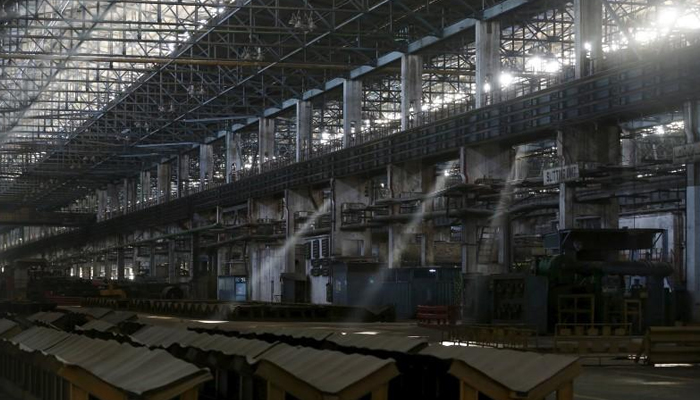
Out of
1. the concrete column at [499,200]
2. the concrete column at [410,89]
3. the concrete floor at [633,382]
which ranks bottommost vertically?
the concrete floor at [633,382]

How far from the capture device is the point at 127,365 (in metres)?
8.50

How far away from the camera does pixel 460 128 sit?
129 ft

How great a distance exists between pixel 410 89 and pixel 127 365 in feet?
123

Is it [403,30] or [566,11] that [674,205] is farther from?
[403,30]

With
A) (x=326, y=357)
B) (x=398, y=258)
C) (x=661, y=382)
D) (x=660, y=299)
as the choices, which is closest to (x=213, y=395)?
(x=326, y=357)

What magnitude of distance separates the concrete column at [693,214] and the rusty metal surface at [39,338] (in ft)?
65.6

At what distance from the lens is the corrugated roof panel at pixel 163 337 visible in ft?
39.2

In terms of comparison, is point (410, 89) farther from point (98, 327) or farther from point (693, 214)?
point (98, 327)

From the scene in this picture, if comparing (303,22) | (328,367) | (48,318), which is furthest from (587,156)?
(328,367)

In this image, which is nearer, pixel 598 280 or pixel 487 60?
pixel 598 280

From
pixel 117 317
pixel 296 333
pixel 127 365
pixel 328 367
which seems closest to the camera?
pixel 328 367

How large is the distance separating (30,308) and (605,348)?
694 inches

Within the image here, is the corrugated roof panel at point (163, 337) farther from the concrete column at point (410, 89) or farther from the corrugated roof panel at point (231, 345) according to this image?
the concrete column at point (410, 89)

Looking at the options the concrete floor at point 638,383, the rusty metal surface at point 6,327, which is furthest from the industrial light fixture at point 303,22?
the rusty metal surface at point 6,327
